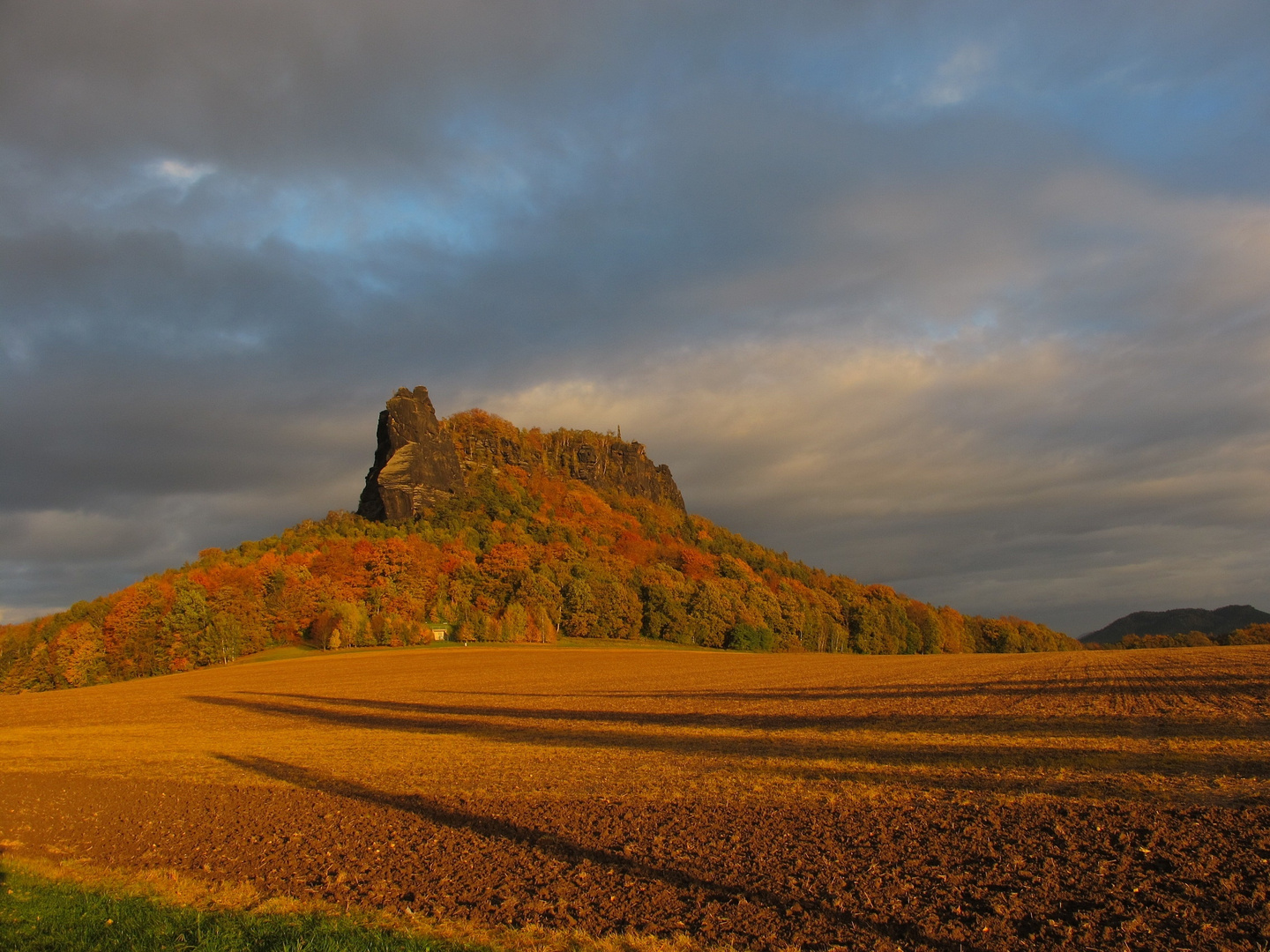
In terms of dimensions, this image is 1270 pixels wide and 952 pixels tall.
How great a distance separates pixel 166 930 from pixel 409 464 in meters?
139

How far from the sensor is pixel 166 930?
764 cm

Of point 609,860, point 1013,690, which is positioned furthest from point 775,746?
point 1013,690

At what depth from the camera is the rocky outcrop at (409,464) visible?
138000 millimetres

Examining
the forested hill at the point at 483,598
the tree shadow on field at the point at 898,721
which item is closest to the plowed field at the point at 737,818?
the tree shadow on field at the point at 898,721

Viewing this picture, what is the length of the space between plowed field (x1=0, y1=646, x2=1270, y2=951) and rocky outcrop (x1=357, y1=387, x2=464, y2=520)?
112 meters

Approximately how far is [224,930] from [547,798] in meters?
6.97

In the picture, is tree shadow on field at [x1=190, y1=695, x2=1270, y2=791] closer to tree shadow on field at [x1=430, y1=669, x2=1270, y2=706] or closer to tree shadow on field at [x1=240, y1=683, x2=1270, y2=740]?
tree shadow on field at [x1=240, y1=683, x2=1270, y2=740]

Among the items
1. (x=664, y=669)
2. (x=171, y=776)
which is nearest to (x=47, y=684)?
(x=664, y=669)

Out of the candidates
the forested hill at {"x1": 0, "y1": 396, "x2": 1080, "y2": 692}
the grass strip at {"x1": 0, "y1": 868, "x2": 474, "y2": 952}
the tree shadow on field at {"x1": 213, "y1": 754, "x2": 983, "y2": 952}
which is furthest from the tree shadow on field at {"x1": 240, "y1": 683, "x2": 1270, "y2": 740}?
the forested hill at {"x1": 0, "y1": 396, "x2": 1080, "y2": 692}

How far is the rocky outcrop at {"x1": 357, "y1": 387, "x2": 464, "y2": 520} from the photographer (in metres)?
138

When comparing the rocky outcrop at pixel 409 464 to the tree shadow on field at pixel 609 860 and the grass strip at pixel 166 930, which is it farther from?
the grass strip at pixel 166 930

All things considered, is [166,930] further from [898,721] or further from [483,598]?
[483,598]

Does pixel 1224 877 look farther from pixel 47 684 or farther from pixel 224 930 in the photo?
pixel 47 684

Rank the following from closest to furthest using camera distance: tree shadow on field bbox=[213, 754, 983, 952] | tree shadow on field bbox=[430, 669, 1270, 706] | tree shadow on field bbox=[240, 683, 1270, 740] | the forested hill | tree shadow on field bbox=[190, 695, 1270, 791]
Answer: tree shadow on field bbox=[213, 754, 983, 952] → tree shadow on field bbox=[190, 695, 1270, 791] → tree shadow on field bbox=[240, 683, 1270, 740] → tree shadow on field bbox=[430, 669, 1270, 706] → the forested hill
